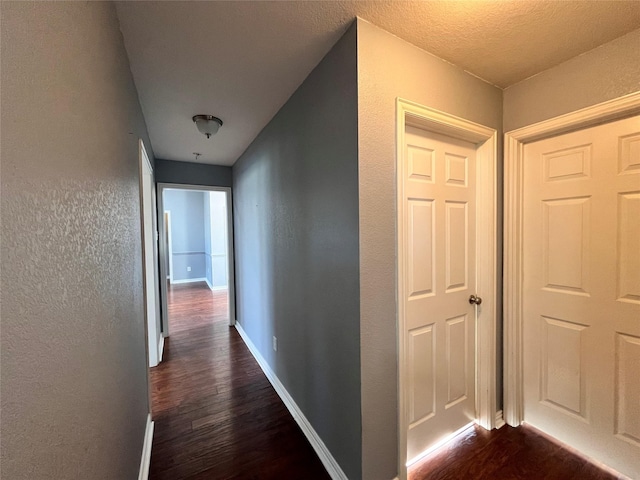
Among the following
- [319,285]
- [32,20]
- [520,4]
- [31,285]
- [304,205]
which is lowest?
[319,285]

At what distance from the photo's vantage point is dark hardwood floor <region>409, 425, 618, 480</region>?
1439 millimetres

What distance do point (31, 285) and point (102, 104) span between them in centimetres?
82

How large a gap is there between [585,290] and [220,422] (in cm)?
258

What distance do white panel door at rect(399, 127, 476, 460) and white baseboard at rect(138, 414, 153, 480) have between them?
1527mm

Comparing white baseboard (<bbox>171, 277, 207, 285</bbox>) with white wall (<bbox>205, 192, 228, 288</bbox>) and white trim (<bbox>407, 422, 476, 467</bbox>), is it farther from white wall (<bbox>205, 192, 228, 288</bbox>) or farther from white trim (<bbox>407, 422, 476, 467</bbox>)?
white trim (<bbox>407, 422, 476, 467</bbox>)

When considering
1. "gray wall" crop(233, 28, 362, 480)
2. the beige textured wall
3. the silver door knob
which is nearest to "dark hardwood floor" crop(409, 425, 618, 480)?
"gray wall" crop(233, 28, 362, 480)

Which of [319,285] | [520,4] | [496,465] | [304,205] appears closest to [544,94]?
[520,4]

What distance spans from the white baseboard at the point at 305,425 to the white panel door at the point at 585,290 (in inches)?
56.2

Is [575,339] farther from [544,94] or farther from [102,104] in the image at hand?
[102,104]

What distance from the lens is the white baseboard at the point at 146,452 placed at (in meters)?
1.42

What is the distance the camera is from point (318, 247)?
1547mm

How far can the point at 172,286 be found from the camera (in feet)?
22.5

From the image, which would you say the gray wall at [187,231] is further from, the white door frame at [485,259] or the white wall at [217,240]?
the white door frame at [485,259]

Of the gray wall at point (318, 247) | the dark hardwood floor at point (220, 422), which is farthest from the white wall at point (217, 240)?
the gray wall at point (318, 247)
